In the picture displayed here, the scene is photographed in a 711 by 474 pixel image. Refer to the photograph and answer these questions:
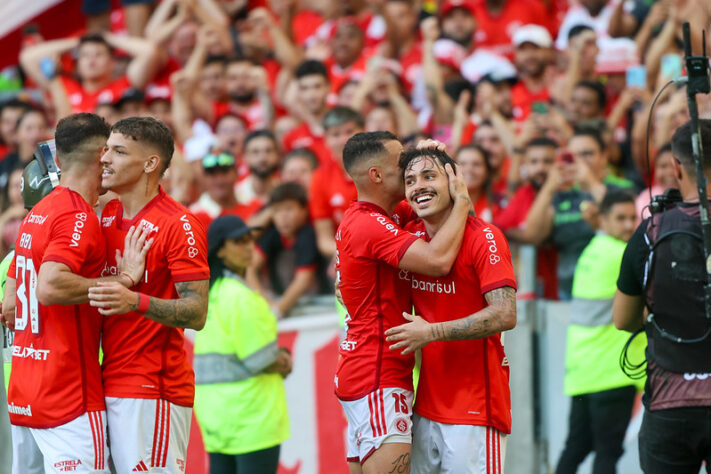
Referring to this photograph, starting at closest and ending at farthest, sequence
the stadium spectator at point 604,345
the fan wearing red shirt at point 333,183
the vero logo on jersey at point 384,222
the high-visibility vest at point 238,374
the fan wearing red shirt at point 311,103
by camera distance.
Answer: the vero logo on jersey at point 384,222 → the high-visibility vest at point 238,374 → the stadium spectator at point 604,345 → the fan wearing red shirt at point 333,183 → the fan wearing red shirt at point 311,103

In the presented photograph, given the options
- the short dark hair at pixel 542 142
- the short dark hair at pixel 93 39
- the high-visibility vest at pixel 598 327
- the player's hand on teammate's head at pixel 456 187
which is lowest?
the high-visibility vest at pixel 598 327

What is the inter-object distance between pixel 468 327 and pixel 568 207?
420cm

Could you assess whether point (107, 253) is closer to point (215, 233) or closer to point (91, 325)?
point (91, 325)

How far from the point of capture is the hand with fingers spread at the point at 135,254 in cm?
545

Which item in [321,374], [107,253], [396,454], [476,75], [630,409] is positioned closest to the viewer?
[396,454]

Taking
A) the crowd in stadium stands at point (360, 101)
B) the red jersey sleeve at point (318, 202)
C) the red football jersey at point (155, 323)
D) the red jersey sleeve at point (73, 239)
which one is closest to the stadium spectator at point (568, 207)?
the crowd in stadium stands at point (360, 101)

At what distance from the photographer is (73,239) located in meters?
5.29

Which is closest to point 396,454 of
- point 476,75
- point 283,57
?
point 476,75

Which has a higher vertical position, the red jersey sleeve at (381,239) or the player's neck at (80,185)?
the player's neck at (80,185)

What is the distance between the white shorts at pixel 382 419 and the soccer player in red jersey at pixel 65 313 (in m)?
1.37

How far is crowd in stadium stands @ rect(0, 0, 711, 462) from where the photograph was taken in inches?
368

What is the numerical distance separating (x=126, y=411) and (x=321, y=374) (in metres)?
3.48

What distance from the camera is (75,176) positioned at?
18.3 ft

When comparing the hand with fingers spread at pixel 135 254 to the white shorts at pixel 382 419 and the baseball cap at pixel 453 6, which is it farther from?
the baseball cap at pixel 453 6
